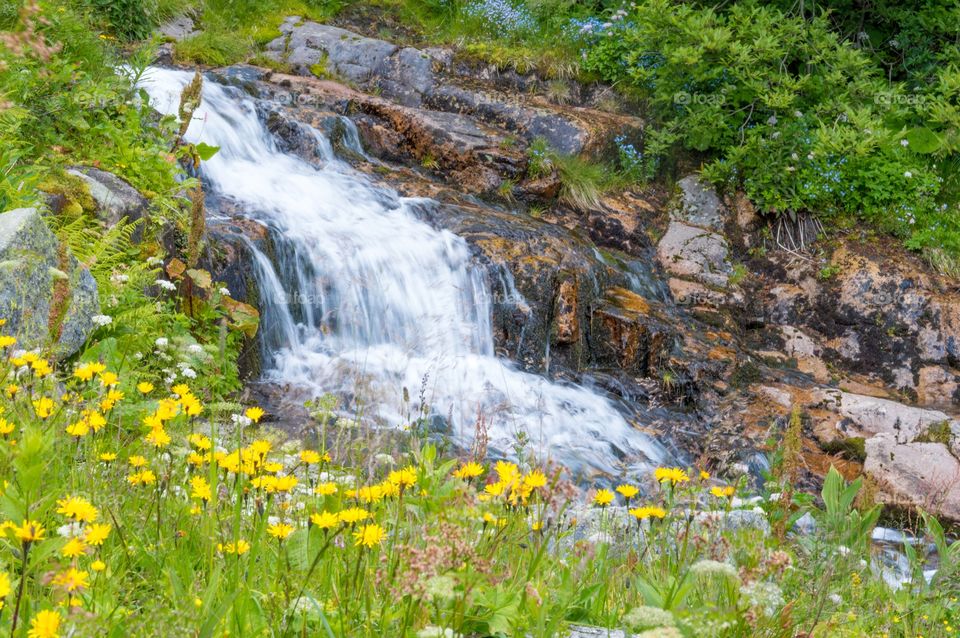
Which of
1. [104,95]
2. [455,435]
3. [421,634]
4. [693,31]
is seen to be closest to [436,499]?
[421,634]

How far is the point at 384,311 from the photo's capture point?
6.45 m

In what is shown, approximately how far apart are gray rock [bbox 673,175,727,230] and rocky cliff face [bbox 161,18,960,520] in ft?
0.07

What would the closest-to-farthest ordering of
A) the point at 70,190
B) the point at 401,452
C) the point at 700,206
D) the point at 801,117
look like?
the point at 401,452, the point at 70,190, the point at 801,117, the point at 700,206

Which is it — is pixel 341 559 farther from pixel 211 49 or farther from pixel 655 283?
pixel 211 49

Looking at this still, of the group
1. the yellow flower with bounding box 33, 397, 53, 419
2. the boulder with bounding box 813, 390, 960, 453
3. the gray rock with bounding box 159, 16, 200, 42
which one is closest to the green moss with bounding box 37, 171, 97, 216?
the yellow flower with bounding box 33, 397, 53, 419

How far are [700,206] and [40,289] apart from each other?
26.0ft

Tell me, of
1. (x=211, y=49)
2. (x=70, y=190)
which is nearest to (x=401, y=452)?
(x=70, y=190)

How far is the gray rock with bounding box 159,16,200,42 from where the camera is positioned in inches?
411

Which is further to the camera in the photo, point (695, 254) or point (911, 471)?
point (695, 254)

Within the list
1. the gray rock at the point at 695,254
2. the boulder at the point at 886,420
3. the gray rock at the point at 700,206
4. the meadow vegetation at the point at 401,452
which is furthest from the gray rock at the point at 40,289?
the gray rock at the point at 700,206

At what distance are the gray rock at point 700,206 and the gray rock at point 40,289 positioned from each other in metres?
7.37

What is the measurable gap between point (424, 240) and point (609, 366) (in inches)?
80.9

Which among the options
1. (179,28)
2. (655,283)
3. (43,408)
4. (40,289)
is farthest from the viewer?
(179,28)

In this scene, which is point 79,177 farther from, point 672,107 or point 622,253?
point 672,107
